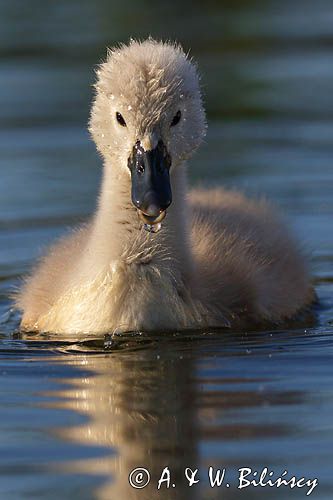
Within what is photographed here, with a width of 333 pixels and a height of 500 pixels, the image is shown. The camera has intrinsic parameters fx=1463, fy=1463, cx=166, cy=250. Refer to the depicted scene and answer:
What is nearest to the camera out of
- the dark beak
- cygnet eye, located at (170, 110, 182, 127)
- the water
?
the water

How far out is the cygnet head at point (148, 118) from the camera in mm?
7234

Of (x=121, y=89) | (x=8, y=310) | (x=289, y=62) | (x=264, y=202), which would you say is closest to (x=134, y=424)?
(x=121, y=89)

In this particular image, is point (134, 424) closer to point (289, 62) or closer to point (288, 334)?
point (288, 334)

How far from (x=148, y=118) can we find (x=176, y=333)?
43.7 inches

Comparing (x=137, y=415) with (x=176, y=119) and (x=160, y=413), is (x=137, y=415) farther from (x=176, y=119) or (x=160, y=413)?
(x=176, y=119)

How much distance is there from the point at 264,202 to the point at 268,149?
241 centimetres

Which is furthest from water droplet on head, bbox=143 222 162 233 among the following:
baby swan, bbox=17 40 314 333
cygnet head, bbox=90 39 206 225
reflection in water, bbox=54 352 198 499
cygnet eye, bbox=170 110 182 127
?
reflection in water, bbox=54 352 198 499

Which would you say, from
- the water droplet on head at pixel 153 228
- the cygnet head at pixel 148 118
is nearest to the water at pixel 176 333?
the water droplet on head at pixel 153 228

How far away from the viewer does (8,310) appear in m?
8.77

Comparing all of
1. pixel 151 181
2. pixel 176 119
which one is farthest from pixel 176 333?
pixel 176 119

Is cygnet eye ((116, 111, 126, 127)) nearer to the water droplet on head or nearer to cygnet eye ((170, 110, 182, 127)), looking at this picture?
cygnet eye ((170, 110, 182, 127))

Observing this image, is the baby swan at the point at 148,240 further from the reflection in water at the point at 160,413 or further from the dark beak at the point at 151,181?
the reflection in water at the point at 160,413

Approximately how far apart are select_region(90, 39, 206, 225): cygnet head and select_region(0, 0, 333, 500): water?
32.7 inches

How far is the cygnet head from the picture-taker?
7.23 m
